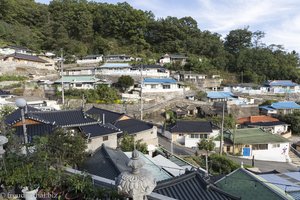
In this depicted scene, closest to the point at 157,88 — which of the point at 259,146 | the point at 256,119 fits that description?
the point at 256,119

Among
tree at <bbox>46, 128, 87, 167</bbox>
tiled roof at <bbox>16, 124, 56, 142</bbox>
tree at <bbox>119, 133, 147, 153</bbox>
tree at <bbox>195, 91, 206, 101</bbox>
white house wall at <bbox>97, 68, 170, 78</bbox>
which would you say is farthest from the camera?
white house wall at <bbox>97, 68, 170, 78</bbox>

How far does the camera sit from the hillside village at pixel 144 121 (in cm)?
489

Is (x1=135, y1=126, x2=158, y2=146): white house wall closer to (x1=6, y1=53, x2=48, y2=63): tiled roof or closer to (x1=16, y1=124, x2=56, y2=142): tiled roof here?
(x1=16, y1=124, x2=56, y2=142): tiled roof

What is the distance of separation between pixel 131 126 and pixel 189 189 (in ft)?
48.8

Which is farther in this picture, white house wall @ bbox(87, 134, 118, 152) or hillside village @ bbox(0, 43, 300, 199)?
white house wall @ bbox(87, 134, 118, 152)

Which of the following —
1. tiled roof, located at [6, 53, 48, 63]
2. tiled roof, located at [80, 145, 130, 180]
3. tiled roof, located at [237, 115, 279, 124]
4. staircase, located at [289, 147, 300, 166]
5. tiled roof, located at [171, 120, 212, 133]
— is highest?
tiled roof, located at [6, 53, 48, 63]

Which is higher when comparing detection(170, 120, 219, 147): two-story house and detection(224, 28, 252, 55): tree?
detection(224, 28, 252, 55): tree

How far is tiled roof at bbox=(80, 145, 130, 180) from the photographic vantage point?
922 centimetres

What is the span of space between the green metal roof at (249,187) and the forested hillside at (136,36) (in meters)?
40.8

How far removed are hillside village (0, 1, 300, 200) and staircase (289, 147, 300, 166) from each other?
0.15 m

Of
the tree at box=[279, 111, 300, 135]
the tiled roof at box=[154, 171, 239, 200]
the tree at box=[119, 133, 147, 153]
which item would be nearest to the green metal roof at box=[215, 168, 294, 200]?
the tiled roof at box=[154, 171, 239, 200]

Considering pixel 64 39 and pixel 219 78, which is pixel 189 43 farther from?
pixel 64 39

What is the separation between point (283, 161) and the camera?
24.5 metres

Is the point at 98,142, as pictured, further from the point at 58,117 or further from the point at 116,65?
the point at 116,65
